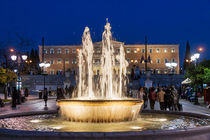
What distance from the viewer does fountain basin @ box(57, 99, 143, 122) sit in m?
7.69

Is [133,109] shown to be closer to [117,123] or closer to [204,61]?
[117,123]

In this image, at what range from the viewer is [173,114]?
33.3ft

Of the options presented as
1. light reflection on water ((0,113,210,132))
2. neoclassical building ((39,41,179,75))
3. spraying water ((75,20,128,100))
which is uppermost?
neoclassical building ((39,41,179,75))

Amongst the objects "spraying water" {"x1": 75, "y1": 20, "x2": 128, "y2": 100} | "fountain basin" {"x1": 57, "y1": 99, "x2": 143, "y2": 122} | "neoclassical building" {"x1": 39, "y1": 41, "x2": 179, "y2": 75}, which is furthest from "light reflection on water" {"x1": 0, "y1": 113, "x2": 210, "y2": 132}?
"neoclassical building" {"x1": 39, "y1": 41, "x2": 179, "y2": 75}

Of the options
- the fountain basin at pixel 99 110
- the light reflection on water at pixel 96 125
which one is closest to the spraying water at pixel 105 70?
the fountain basin at pixel 99 110

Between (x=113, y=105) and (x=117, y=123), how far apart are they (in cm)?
60

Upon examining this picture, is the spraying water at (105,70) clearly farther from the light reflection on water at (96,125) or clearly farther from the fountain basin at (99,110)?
the light reflection on water at (96,125)

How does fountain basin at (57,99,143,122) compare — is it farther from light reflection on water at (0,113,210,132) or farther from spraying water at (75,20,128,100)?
spraying water at (75,20,128,100)

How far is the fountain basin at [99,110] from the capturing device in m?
7.69

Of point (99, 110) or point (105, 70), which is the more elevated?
point (105, 70)

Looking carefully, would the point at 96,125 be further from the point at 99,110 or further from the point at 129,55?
the point at 129,55

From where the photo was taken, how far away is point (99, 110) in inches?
307

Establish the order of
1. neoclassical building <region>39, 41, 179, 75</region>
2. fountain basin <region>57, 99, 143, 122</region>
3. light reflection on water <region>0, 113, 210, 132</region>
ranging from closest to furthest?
light reflection on water <region>0, 113, 210, 132</region> → fountain basin <region>57, 99, 143, 122</region> → neoclassical building <region>39, 41, 179, 75</region>

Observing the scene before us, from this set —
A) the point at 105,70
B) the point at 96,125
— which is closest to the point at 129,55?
the point at 105,70
